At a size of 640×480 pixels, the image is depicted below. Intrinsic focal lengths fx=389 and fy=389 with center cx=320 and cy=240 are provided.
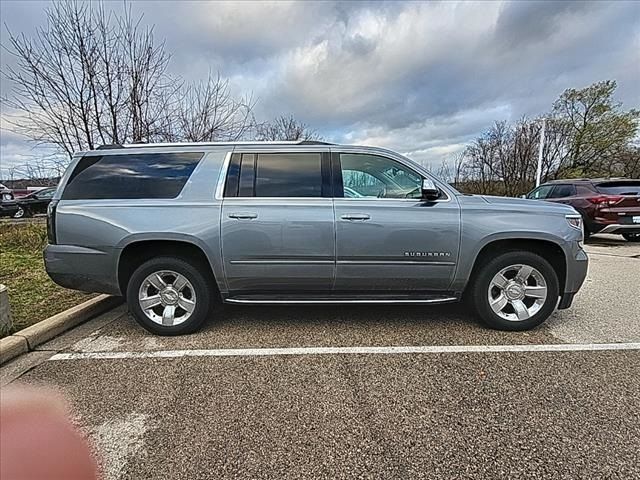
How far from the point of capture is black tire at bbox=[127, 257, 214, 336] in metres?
3.87

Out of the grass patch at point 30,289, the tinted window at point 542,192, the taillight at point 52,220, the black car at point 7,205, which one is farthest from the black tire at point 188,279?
the black car at point 7,205

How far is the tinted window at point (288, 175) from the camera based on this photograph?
392 centimetres

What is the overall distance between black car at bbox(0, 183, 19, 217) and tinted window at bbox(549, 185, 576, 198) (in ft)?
79.4

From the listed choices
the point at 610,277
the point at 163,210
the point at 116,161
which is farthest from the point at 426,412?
the point at 610,277

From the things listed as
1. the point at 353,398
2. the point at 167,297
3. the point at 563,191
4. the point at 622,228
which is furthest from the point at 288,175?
the point at 563,191

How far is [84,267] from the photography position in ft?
12.7

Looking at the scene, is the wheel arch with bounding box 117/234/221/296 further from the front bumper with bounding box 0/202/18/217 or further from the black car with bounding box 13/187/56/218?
the front bumper with bounding box 0/202/18/217

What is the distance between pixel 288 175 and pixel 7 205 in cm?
2221

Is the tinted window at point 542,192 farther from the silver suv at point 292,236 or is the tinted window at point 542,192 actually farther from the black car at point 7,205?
the black car at point 7,205

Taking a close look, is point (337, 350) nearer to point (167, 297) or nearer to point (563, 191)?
point (167, 297)

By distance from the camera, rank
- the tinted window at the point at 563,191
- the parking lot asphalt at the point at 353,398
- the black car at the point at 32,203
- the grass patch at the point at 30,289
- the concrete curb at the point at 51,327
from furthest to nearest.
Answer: the black car at the point at 32,203 < the tinted window at the point at 563,191 < the grass patch at the point at 30,289 < the concrete curb at the point at 51,327 < the parking lot asphalt at the point at 353,398

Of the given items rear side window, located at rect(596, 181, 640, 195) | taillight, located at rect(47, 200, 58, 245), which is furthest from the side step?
rear side window, located at rect(596, 181, 640, 195)

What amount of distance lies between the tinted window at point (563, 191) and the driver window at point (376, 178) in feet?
30.0

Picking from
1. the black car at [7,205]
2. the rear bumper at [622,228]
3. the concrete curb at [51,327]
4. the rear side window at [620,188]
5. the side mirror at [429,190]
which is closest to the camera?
the concrete curb at [51,327]
